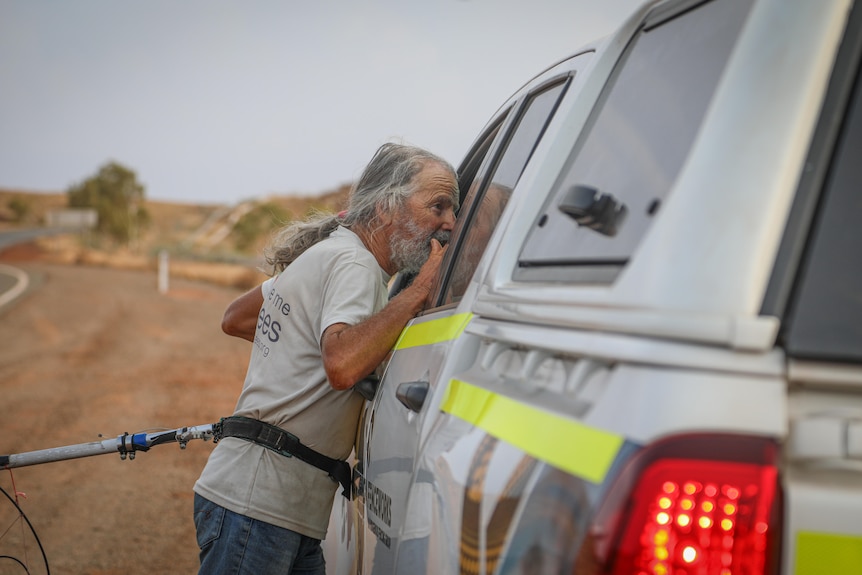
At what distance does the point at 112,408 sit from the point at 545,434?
11.6 metres

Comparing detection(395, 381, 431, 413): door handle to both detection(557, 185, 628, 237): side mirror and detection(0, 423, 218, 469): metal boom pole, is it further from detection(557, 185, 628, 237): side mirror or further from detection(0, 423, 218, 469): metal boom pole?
detection(0, 423, 218, 469): metal boom pole

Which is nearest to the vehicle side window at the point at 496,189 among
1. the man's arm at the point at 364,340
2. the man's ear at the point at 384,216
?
the man's arm at the point at 364,340

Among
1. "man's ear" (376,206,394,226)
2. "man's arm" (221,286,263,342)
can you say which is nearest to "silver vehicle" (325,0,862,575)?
"man's ear" (376,206,394,226)

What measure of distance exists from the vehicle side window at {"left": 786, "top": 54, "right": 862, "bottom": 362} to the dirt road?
12.5ft

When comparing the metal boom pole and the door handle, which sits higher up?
the door handle

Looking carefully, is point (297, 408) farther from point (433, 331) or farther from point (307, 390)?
point (433, 331)

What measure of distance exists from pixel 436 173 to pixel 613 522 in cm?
215

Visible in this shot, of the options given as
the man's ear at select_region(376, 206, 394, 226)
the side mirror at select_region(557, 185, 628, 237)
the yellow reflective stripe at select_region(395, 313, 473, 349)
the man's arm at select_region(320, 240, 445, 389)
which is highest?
the side mirror at select_region(557, 185, 628, 237)

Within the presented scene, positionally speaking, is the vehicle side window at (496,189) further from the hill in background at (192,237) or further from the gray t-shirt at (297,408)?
the hill in background at (192,237)

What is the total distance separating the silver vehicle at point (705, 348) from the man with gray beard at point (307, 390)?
1228 mm

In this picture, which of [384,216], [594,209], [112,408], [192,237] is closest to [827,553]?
[594,209]

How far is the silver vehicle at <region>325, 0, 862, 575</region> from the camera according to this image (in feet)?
A: 3.86

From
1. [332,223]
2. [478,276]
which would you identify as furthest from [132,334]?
[478,276]

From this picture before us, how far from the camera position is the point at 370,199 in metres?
3.24
